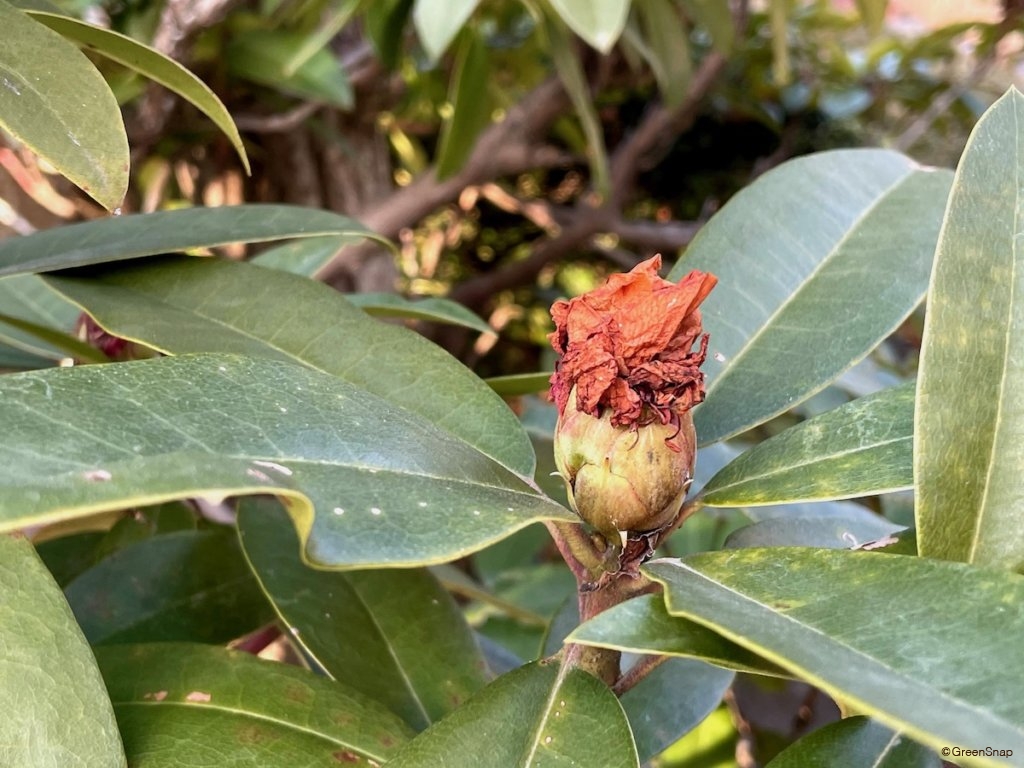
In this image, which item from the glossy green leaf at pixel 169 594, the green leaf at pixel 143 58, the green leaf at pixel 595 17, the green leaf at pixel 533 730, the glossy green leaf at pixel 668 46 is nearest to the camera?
the green leaf at pixel 533 730

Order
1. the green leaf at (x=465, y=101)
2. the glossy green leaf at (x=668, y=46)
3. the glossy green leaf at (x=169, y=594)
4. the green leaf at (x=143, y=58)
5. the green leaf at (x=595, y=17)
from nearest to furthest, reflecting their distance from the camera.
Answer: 1. the green leaf at (x=143, y=58)
2. the glossy green leaf at (x=169, y=594)
3. the green leaf at (x=595, y=17)
4. the green leaf at (x=465, y=101)
5. the glossy green leaf at (x=668, y=46)

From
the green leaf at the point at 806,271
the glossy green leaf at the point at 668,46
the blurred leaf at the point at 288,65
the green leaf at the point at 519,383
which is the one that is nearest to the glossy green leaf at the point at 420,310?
the green leaf at the point at 519,383

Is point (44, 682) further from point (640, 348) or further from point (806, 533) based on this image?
point (806, 533)

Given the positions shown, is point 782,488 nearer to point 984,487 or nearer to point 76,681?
point 984,487

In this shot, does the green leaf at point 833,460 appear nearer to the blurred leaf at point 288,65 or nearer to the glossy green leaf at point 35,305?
the glossy green leaf at point 35,305

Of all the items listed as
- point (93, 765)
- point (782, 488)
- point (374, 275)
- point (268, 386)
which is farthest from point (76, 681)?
point (374, 275)

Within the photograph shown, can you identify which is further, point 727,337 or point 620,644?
point 727,337

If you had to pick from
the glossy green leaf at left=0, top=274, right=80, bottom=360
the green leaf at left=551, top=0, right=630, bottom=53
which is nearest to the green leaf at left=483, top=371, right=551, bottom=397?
the glossy green leaf at left=0, top=274, right=80, bottom=360
